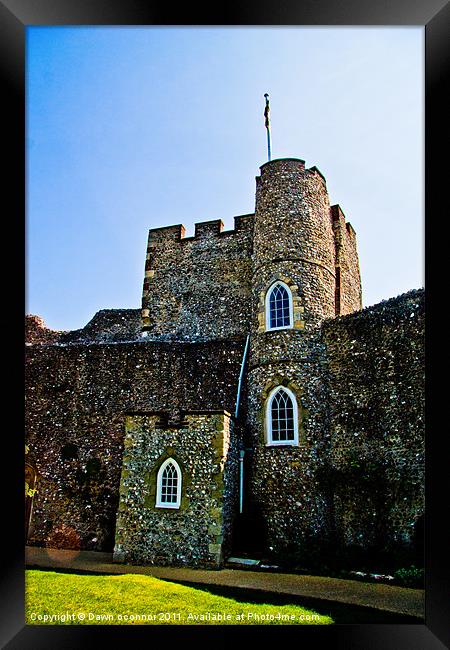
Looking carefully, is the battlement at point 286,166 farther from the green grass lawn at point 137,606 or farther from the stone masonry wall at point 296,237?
the green grass lawn at point 137,606

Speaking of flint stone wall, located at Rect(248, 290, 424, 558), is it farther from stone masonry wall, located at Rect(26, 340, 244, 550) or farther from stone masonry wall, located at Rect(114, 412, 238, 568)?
stone masonry wall, located at Rect(26, 340, 244, 550)

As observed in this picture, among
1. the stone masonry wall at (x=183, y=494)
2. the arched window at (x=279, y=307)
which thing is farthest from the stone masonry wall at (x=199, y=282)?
the stone masonry wall at (x=183, y=494)

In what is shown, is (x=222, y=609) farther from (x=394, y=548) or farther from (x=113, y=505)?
(x=113, y=505)

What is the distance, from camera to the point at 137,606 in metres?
7.06

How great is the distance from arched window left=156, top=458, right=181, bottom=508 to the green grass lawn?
1922 millimetres

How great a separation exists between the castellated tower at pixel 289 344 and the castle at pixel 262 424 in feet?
0.11

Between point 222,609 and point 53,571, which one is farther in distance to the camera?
point 53,571

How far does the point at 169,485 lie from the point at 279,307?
5.04 meters

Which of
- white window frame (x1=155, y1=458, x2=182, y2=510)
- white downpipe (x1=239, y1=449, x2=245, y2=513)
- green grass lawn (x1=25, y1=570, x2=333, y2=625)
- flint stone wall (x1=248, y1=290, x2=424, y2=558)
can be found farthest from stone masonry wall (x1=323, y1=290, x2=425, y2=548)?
green grass lawn (x1=25, y1=570, x2=333, y2=625)

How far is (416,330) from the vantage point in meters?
11.0

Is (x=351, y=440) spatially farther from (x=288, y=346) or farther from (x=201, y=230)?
(x=201, y=230)
